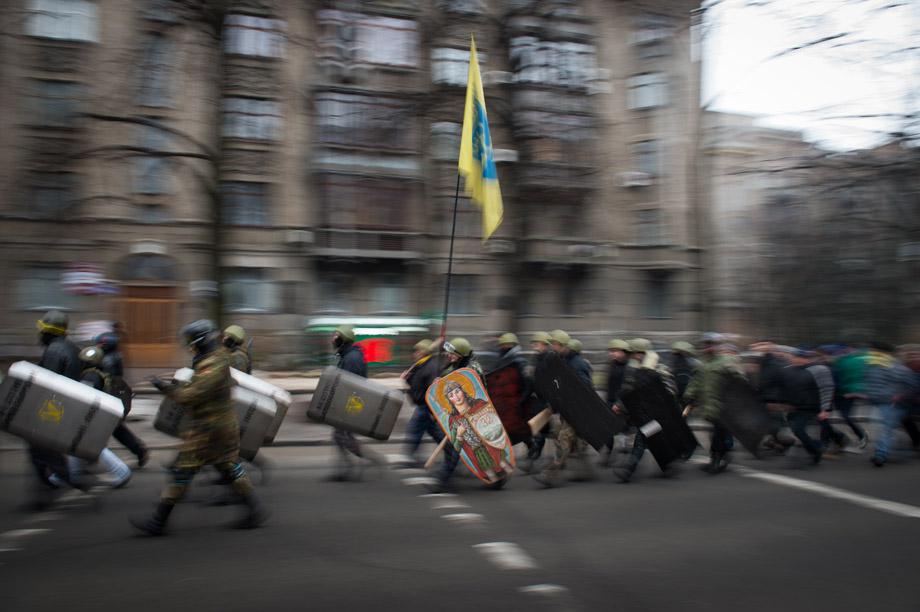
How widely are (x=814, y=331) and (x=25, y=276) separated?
3015 cm

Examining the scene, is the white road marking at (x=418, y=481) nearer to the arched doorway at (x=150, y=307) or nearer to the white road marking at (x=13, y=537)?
the white road marking at (x=13, y=537)

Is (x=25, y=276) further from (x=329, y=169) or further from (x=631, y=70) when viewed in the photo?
(x=631, y=70)

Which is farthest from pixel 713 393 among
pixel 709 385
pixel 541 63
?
pixel 541 63

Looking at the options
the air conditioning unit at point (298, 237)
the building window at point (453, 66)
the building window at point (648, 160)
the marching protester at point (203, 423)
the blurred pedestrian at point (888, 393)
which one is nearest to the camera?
the marching protester at point (203, 423)

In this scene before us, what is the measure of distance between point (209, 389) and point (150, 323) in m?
20.5

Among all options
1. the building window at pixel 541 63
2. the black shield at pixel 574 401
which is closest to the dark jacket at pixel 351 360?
the black shield at pixel 574 401

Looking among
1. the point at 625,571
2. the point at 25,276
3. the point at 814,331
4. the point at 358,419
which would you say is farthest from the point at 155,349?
the point at 814,331

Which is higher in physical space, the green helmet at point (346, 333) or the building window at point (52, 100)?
the building window at point (52, 100)

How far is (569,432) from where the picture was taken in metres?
8.48

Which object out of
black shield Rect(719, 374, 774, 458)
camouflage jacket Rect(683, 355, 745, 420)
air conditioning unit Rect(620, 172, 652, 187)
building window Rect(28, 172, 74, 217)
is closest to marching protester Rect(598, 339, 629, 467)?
camouflage jacket Rect(683, 355, 745, 420)

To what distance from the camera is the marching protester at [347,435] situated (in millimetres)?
8500

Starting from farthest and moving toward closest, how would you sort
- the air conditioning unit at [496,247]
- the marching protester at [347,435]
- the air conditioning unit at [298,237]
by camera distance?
1. the air conditioning unit at [496,247]
2. the air conditioning unit at [298,237]
3. the marching protester at [347,435]

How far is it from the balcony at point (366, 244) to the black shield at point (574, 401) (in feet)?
60.2

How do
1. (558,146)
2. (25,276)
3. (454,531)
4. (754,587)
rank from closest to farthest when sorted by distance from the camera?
(754,587) → (454,531) → (558,146) → (25,276)
